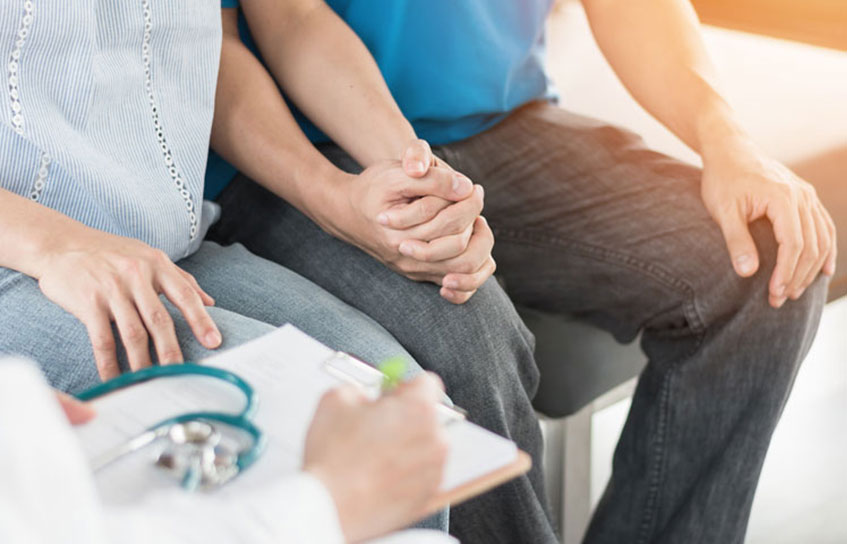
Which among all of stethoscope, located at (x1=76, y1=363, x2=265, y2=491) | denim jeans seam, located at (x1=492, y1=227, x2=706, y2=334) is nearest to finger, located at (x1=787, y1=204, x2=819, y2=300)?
denim jeans seam, located at (x1=492, y1=227, x2=706, y2=334)

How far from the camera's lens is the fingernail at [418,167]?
0.95 m

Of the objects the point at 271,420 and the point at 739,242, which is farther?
the point at 739,242

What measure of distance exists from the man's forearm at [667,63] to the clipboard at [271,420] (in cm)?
68

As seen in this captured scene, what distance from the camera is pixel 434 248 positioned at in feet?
3.14

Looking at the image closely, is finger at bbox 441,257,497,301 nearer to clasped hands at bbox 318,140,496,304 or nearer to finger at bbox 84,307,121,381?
clasped hands at bbox 318,140,496,304

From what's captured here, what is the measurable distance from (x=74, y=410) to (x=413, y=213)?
1.49ft

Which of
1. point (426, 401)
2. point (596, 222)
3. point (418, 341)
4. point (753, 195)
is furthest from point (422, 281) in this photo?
point (426, 401)

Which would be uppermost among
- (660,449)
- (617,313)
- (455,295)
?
(455,295)

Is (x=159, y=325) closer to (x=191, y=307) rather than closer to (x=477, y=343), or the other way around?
(x=191, y=307)

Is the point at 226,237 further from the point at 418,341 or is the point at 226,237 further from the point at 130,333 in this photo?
the point at 130,333

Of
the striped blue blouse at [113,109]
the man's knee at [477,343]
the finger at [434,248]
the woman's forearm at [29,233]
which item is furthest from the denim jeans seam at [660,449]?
the woman's forearm at [29,233]

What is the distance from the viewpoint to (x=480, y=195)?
977mm

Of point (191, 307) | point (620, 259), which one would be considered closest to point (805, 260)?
point (620, 259)

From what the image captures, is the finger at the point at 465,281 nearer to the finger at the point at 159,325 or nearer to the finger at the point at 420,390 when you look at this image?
the finger at the point at 159,325
